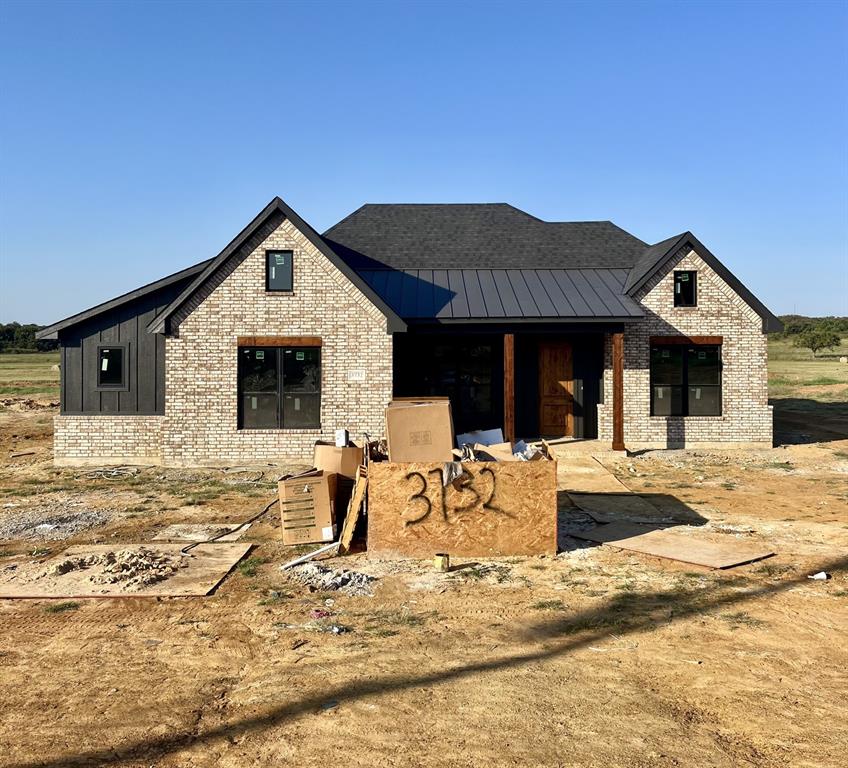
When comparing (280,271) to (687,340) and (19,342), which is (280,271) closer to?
(687,340)

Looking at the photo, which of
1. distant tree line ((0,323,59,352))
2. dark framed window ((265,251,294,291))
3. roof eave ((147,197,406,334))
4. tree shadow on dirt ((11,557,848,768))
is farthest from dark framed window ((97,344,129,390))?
distant tree line ((0,323,59,352))

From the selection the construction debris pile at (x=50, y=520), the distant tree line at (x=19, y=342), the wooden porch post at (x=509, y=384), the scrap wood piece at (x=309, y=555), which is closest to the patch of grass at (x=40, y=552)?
the construction debris pile at (x=50, y=520)

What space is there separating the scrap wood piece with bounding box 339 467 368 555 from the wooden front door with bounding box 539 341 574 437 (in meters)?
10.4

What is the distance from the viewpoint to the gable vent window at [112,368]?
1608cm

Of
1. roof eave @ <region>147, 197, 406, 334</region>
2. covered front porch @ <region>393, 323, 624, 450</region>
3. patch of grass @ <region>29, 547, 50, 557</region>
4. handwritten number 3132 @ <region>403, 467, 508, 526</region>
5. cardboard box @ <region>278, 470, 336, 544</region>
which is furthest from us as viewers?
covered front porch @ <region>393, 323, 624, 450</region>

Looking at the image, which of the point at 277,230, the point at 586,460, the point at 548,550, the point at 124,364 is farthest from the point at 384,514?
the point at 124,364

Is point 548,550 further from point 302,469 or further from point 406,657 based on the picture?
point 302,469

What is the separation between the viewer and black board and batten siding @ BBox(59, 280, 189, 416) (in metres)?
16.0

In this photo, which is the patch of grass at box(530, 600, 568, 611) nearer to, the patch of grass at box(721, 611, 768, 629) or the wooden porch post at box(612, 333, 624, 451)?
the patch of grass at box(721, 611, 768, 629)

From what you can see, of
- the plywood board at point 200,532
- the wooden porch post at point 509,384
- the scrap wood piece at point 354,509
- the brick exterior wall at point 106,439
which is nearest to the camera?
the scrap wood piece at point 354,509

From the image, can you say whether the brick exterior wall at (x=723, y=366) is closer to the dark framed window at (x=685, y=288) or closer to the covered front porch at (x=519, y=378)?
the dark framed window at (x=685, y=288)

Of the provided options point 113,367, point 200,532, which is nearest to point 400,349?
point 113,367

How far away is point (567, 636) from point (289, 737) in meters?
2.60

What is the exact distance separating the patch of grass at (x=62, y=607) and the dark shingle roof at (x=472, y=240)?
44.9 ft
